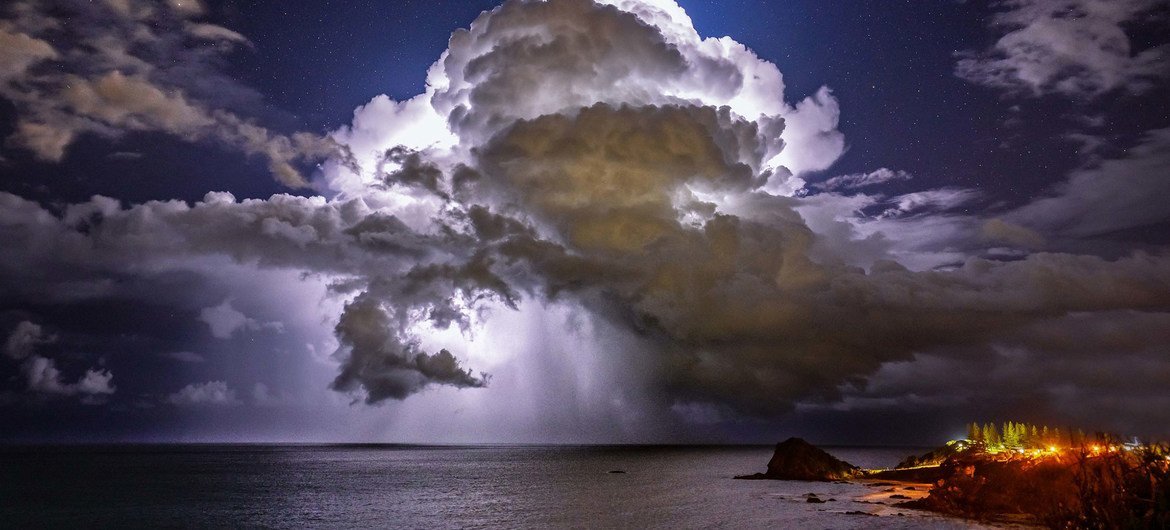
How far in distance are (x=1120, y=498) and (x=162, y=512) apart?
96.0 m

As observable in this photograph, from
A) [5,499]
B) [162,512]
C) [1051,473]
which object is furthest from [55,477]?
[1051,473]

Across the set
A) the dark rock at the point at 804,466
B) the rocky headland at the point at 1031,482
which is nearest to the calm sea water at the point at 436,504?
the rocky headland at the point at 1031,482

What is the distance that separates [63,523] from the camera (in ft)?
247

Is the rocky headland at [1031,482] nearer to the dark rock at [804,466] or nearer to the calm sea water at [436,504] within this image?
the dark rock at [804,466]

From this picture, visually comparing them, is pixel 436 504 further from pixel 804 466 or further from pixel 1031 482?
pixel 804 466

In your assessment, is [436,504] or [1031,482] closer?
[1031,482]

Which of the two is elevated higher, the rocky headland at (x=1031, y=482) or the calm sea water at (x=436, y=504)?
the rocky headland at (x=1031, y=482)

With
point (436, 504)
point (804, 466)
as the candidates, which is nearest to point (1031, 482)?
point (436, 504)

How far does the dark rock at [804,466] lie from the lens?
137 metres

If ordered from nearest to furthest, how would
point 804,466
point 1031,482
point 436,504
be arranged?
point 1031,482 < point 436,504 < point 804,466

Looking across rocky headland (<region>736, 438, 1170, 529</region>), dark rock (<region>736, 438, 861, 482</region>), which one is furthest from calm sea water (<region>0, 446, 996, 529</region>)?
dark rock (<region>736, 438, 861, 482</region>)

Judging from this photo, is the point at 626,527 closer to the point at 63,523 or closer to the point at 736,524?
the point at 736,524

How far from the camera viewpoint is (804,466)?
13850cm

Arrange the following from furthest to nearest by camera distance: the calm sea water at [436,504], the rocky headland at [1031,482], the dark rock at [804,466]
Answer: the dark rock at [804,466] → the calm sea water at [436,504] → the rocky headland at [1031,482]
